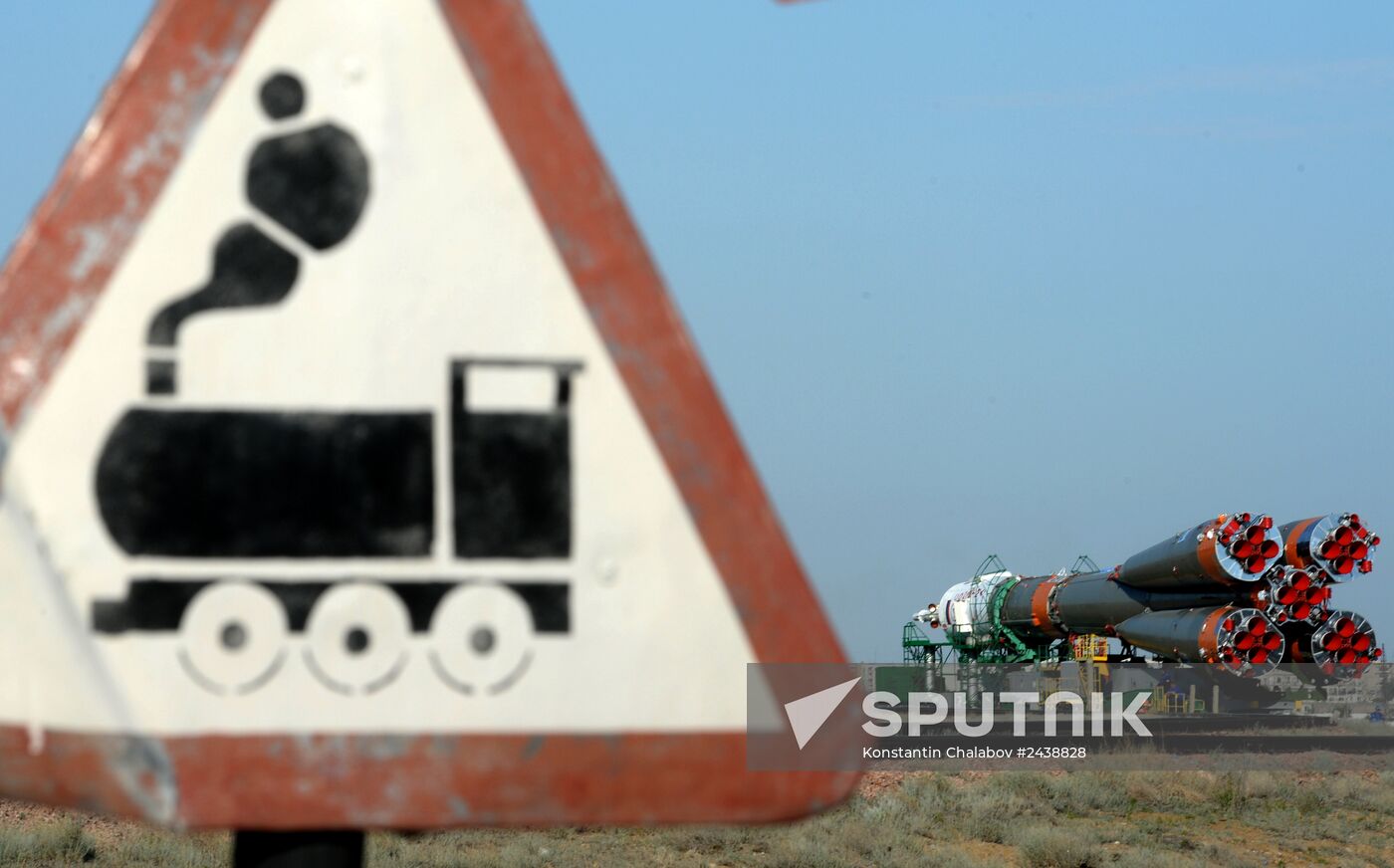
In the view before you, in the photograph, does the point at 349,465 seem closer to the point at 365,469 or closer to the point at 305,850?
the point at 365,469

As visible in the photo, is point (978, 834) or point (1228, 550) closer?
point (978, 834)

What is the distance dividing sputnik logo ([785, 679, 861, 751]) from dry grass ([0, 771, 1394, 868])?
10.7 m

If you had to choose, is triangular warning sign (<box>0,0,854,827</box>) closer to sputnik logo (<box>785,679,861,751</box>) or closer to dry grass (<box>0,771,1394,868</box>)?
sputnik logo (<box>785,679,861,751</box>)

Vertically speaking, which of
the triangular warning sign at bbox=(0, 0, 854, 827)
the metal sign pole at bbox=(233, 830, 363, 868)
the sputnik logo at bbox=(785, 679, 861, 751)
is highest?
the triangular warning sign at bbox=(0, 0, 854, 827)

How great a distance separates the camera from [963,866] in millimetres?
14109

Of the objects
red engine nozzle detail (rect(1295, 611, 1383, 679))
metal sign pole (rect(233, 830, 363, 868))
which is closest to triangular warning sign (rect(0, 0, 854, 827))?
metal sign pole (rect(233, 830, 363, 868))

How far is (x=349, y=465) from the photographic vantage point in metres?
2.08

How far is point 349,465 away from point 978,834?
15.0 m

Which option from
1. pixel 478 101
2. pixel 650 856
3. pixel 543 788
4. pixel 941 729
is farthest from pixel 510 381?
pixel 941 729

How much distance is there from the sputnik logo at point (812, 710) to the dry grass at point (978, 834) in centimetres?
1070

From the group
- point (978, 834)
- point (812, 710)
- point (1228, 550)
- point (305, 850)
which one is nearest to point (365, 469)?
point (305, 850)

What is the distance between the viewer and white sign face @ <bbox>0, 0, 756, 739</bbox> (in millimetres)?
2049

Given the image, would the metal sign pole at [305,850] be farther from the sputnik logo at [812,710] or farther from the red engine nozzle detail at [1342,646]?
the red engine nozzle detail at [1342,646]

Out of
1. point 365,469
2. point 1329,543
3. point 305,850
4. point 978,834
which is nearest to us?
point 365,469
